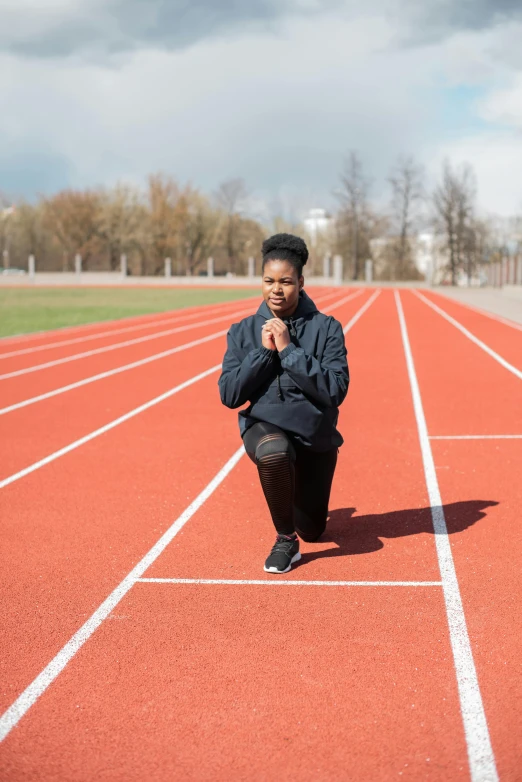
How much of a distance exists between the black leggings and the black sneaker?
5 cm

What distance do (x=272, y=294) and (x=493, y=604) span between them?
183 cm

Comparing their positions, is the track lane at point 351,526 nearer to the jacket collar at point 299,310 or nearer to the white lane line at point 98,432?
the jacket collar at point 299,310

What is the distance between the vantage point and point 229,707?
338 cm

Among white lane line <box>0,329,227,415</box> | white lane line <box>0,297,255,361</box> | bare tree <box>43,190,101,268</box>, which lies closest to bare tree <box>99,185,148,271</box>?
bare tree <box>43,190,101,268</box>

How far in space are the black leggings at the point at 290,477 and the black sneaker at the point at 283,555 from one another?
5 centimetres

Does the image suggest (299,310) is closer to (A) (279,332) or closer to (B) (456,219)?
(A) (279,332)

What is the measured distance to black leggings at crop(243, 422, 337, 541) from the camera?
15.6 ft

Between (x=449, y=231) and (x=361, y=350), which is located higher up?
(x=449, y=231)

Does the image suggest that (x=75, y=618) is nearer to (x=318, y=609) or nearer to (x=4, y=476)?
(x=318, y=609)

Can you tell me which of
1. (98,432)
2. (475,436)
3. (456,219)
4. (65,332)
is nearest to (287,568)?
(475,436)

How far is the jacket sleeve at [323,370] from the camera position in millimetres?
4535

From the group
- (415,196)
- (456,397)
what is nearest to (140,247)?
(415,196)

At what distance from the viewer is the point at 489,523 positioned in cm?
577

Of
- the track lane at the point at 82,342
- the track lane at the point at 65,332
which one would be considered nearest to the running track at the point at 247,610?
the track lane at the point at 82,342
